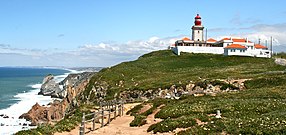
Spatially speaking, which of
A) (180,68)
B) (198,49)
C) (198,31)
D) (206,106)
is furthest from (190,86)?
(198,31)

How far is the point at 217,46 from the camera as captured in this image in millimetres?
127938

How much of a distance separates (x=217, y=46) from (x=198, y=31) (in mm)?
9147

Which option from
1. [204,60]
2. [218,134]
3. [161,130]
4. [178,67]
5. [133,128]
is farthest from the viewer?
[204,60]

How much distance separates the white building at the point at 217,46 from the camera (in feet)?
374

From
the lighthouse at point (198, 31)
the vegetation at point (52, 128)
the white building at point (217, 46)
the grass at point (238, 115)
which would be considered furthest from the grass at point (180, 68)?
the vegetation at point (52, 128)

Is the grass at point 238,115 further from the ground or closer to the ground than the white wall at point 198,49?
closer to the ground

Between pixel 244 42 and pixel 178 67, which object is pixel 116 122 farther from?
pixel 244 42

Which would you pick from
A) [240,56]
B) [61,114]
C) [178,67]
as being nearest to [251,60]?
[240,56]

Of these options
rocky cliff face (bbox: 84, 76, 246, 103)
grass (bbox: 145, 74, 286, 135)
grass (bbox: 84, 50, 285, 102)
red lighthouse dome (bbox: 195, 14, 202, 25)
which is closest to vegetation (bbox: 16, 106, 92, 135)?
grass (bbox: 145, 74, 286, 135)

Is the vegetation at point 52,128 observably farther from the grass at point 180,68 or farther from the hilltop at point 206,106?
the grass at point 180,68

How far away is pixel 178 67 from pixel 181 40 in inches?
1271

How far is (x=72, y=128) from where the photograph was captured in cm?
2858

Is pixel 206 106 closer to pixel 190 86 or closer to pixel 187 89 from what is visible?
pixel 187 89

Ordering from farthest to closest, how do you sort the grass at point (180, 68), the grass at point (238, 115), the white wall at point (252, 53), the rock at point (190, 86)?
the white wall at point (252, 53) → the grass at point (180, 68) → the rock at point (190, 86) → the grass at point (238, 115)
